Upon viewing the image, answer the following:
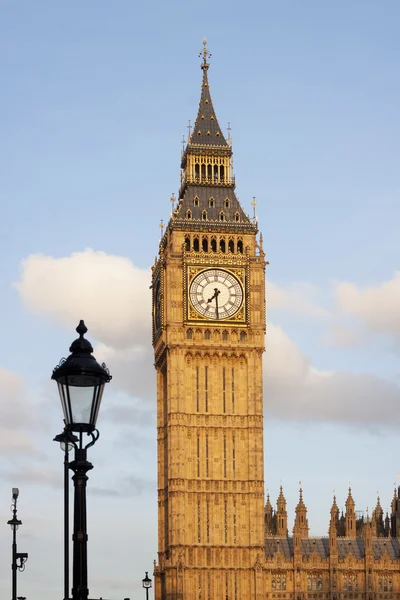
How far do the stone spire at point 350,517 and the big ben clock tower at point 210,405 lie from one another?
9122 millimetres

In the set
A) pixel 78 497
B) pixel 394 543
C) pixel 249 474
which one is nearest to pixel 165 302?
pixel 249 474

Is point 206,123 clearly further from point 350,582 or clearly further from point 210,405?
point 350,582

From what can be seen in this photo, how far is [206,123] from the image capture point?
335 feet

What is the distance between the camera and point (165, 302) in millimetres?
93875

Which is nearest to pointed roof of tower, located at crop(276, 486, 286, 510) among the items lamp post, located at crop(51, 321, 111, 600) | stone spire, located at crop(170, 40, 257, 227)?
stone spire, located at crop(170, 40, 257, 227)

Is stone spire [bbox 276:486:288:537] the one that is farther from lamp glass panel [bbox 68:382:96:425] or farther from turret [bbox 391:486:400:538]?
lamp glass panel [bbox 68:382:96:425]

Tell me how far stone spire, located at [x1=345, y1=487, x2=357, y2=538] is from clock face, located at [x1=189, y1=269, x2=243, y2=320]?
57.3 ft

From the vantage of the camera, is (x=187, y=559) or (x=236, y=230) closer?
(x=187, y=559)

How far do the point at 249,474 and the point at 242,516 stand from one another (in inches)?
118

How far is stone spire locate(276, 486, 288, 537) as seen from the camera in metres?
95.0

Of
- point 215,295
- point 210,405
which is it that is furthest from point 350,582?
point 215,295

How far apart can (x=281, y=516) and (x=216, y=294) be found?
17.4 meters

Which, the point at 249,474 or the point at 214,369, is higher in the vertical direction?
the point at 214,369

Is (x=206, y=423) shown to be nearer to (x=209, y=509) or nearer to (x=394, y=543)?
(x=209, y=509)
